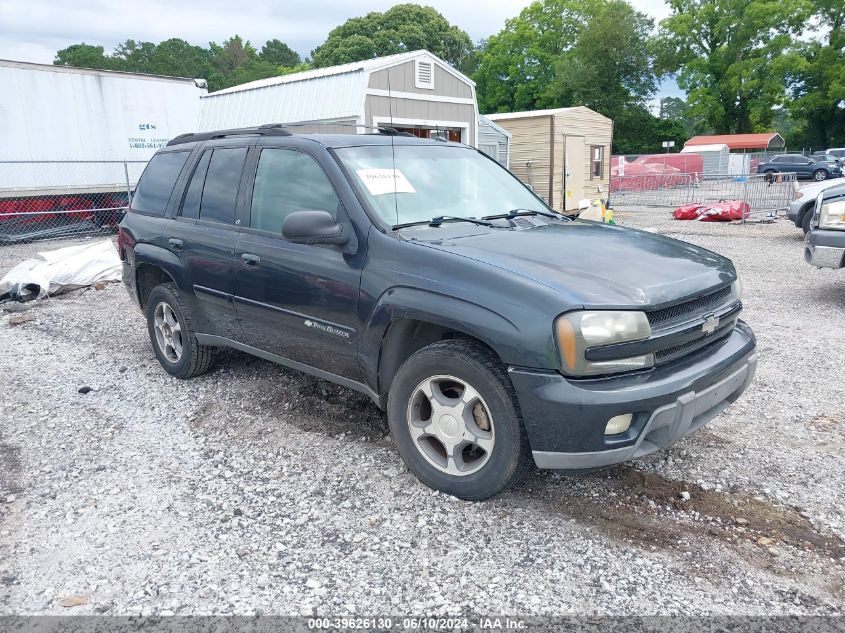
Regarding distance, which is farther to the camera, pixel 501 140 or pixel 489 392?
pixel 501 140

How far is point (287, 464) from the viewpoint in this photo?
3.73m

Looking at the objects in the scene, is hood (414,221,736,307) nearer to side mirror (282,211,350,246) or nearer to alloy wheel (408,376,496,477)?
side mirror (282,211,350,246)

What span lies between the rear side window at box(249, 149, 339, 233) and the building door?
54.5 feet

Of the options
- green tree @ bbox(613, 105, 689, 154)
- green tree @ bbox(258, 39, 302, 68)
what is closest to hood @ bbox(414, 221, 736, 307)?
green tree @ bbox(613, 105, 689, 154)

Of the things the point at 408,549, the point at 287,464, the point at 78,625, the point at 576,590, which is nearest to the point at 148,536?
the point at 78,625

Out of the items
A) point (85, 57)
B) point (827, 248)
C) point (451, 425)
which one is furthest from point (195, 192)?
point (85, 57)

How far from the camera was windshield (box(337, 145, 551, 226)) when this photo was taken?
12.0ft

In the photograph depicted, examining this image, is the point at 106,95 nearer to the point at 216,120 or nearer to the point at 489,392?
the point at 216,120

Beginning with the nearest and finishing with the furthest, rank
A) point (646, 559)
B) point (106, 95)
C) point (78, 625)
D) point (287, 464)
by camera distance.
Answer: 1. point (78, 625)
2. point (646, 559)
3. point (287, 464)
4. point (106, 95)

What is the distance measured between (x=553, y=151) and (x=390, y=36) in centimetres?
4661

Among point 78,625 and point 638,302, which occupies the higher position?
point 638,302

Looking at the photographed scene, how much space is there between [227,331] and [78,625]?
7.37 feet

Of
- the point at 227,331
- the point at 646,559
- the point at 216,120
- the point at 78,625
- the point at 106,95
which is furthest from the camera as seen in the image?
the point at 216,120

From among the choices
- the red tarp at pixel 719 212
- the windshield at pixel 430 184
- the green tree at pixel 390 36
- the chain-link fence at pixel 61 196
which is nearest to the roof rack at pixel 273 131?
the windshield at pixel 430 184
